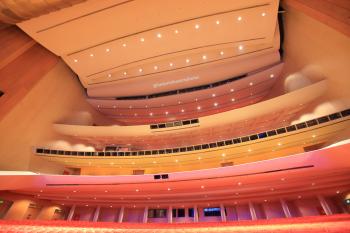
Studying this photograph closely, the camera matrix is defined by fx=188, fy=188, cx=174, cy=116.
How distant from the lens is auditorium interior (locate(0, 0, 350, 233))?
26.8ft

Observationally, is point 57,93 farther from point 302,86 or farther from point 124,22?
point 302,86

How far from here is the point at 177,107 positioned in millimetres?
15273

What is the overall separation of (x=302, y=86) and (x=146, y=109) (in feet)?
35.6

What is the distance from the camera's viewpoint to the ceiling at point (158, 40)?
341 inches

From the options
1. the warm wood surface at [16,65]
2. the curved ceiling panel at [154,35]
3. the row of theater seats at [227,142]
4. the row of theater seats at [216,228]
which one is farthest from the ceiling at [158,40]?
the row of theater seats at [216,228]

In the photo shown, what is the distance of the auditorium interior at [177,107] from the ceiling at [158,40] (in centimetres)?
7

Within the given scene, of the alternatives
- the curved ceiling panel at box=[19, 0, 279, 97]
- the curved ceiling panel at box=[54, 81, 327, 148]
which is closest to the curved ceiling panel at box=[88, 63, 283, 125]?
the curved ceiling panel at box=[19, 0, 279, 97]

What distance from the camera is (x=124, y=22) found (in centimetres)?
924

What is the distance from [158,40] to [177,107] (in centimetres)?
610

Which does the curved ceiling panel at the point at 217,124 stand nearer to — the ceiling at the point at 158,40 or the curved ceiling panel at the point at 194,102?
the curved ceiling panel at the point at 194,102

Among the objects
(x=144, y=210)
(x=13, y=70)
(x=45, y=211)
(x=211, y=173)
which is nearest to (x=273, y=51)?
(x=211, y=173)

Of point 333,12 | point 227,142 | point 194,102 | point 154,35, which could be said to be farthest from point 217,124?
point 333,12

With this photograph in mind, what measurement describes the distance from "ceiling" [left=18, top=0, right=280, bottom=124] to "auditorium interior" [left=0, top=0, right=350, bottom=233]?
68 mm

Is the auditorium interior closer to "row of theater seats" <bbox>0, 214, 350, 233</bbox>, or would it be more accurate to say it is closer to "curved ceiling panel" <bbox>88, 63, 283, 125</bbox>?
"curved ceiling panel" <bbox>88, 63, 283, 125</bbox>
